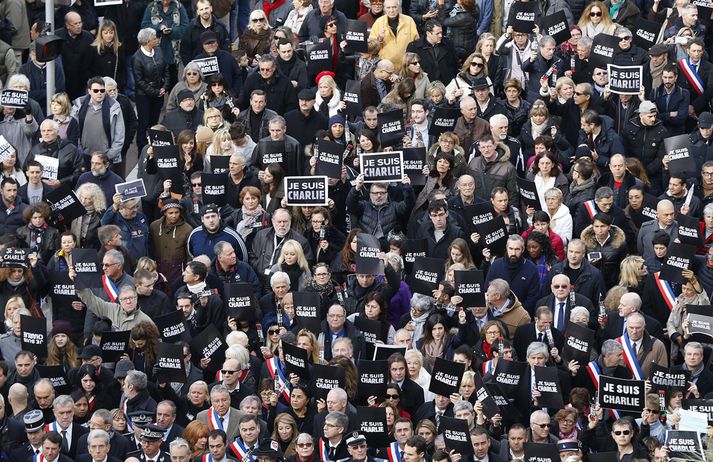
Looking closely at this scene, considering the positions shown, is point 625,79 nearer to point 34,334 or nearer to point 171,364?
point 171,364

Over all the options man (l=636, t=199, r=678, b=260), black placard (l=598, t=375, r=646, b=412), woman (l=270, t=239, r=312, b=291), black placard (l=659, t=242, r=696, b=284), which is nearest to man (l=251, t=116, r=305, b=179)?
woman (l=270, t=239, r=312, b=291)

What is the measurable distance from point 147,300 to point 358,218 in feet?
8.58

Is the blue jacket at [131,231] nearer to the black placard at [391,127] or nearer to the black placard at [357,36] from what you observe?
the black placard at [391,127]

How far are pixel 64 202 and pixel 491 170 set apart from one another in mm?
4552

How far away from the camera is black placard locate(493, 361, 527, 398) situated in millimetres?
18828

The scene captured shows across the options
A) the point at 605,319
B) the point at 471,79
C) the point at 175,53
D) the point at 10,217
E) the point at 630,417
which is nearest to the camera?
the point at 630,417

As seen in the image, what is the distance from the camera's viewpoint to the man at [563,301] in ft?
64.7

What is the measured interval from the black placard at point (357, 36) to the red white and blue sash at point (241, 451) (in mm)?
6813

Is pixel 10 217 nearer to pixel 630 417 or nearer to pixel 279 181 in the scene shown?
pixel 279 181

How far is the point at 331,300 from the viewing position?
2011 cm

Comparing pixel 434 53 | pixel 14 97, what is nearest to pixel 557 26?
pixel 434 53

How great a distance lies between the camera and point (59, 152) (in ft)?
73.2

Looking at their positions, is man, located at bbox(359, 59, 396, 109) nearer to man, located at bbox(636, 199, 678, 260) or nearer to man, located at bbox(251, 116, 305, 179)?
man, located at bbox(251, 116, 305, 179)

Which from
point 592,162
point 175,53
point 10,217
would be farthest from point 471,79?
point 10,217
